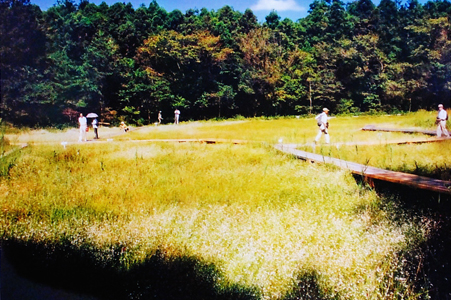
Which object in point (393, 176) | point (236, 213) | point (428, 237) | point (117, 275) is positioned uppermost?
point (393, 176)

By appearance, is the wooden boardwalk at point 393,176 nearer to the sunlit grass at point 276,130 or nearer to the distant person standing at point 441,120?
the sunlit grass at point 276,130

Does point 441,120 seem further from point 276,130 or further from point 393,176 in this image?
point 276,130

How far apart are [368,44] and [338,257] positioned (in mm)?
3046

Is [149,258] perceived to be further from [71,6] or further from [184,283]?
[71,6]

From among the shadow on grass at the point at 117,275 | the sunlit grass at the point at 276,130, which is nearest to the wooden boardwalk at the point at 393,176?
the sunlit grass at the point at 276,130

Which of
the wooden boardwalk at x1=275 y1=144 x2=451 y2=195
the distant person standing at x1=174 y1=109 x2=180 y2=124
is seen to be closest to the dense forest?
the distant person standing at x1=174 y1=109 x2=180 y2=124

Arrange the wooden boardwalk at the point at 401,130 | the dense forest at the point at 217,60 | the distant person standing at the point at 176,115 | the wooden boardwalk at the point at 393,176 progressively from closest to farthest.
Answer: the wooden boardwalk at the point at 393,176
the dense forest at the point at 217,60
the wooden boardwalk at the point at 401,130
the distant person standing at the point at 176,115

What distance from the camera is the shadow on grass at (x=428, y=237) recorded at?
10.1 ft

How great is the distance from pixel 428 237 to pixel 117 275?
3408mm

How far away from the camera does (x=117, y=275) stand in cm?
320

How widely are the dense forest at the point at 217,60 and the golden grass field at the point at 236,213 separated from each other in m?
0.56

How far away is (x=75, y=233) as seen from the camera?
142 inches

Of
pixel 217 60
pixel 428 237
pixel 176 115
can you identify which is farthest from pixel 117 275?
pixel 217 60

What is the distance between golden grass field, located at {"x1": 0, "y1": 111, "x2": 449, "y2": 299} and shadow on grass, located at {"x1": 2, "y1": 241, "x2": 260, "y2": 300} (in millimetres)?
89
